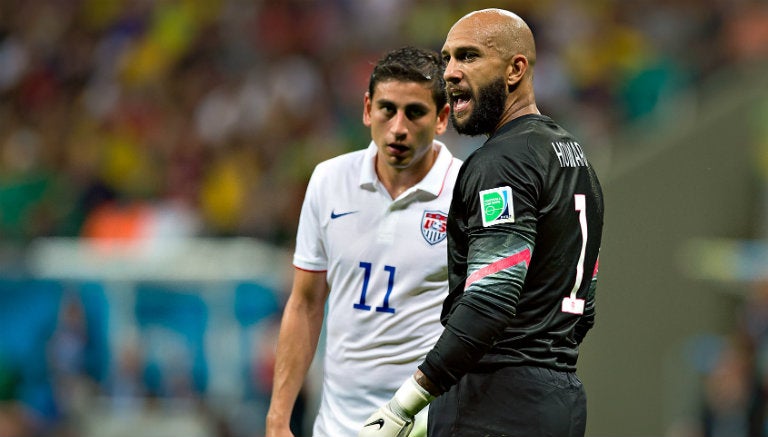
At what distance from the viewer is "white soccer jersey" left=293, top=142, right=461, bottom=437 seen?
5.01m

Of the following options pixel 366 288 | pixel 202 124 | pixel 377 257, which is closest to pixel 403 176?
pixel 377 257

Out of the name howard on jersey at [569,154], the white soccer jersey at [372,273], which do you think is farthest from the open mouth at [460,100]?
the white soccer jersey at [372,273]

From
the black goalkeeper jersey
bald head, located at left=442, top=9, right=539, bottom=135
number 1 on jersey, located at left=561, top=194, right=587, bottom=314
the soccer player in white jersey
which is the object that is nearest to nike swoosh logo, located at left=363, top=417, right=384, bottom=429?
the black goalkeeper jersey

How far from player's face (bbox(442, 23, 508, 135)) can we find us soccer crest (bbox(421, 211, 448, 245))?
0.95 meters

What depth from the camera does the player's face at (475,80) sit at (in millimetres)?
4062

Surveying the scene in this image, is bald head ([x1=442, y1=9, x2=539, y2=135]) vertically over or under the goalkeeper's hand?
over

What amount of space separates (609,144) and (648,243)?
112 cm

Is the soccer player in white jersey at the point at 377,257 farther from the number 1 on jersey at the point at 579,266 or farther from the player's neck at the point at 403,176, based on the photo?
the number 1 on jersey at the point at 579,266

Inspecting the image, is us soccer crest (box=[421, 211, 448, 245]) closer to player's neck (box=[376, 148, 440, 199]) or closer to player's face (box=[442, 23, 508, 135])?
player's neck (box=[376, 148, 440, 199])

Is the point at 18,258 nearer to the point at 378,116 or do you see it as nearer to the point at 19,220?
the point at 19,220

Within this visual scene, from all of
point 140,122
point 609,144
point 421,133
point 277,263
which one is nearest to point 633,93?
point 609,144

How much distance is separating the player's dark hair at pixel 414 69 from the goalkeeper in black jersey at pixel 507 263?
2.54ft

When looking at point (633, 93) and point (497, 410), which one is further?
point (633, 93)

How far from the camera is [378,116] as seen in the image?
16.5 ft
